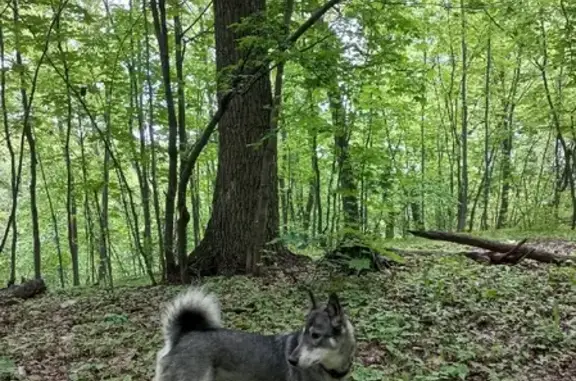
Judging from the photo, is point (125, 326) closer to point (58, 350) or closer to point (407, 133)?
point (58, 350)

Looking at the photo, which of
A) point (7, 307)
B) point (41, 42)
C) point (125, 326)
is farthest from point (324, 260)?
point (41, 42)

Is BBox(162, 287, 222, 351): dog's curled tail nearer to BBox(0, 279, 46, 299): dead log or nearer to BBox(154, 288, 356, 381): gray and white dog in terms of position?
BBox(154, 288, 356, 381): gray and white dog

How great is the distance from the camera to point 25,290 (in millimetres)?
8750

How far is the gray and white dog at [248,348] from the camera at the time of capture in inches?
131

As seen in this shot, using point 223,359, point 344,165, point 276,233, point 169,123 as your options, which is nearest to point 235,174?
point 276,233

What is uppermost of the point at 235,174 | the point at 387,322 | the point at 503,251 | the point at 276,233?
the point at 235,174

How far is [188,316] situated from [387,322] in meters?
2.31

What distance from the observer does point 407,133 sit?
1814cm

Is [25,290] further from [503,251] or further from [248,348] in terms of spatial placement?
[503,251]

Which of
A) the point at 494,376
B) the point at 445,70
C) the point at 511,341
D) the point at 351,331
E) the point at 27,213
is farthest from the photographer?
the point at 27,213

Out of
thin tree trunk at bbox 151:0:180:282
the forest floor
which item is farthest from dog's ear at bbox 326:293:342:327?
thin tree trunk at bbox 151:0:180:282

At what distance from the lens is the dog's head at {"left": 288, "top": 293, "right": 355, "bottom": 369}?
3.28 m

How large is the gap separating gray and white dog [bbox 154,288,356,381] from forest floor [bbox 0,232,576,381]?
28.8 inches

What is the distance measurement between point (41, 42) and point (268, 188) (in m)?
4.32
